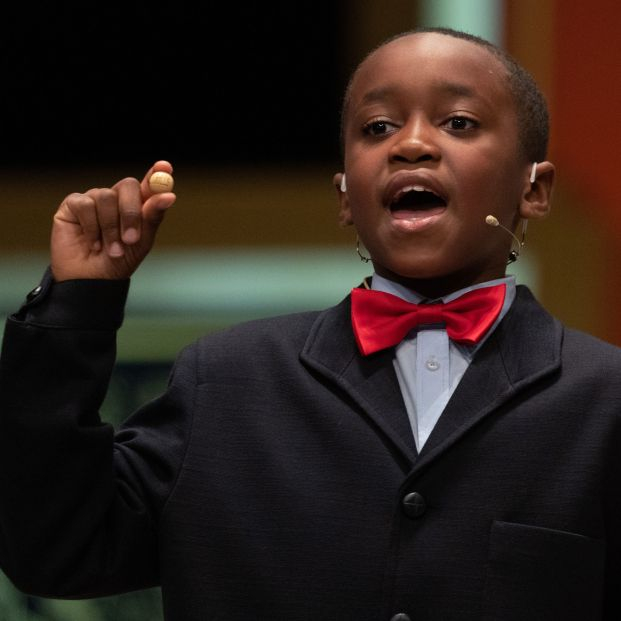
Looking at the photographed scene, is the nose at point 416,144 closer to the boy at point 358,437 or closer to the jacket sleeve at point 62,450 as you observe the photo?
the boy at point 358,437

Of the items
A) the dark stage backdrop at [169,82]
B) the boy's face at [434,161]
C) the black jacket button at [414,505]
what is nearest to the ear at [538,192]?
the boy's face at [434,161]

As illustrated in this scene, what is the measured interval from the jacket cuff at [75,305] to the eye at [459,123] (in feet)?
1.02

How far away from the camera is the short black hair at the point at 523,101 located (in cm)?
120

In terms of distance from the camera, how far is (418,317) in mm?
1126

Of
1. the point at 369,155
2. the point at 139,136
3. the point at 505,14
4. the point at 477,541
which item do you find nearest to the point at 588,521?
the point at 477,541

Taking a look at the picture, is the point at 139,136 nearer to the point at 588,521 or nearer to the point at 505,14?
the point at 505,14

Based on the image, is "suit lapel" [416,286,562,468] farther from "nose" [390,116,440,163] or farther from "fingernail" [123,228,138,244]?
"fingernail" [123,228,138,244]

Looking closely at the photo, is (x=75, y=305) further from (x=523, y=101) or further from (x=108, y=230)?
(x=523, y=101)

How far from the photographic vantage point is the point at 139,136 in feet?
6.95

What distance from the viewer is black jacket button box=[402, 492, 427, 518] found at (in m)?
1.01

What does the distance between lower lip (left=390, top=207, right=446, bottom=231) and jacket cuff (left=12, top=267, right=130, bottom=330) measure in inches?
9.3

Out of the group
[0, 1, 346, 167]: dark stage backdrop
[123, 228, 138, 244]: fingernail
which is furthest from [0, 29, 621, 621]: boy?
[0, 1, 346, 167]: dark stage backdrop

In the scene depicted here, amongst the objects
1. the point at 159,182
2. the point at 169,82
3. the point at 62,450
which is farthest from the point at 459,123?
the point at 169,82

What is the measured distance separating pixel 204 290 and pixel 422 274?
815mm
